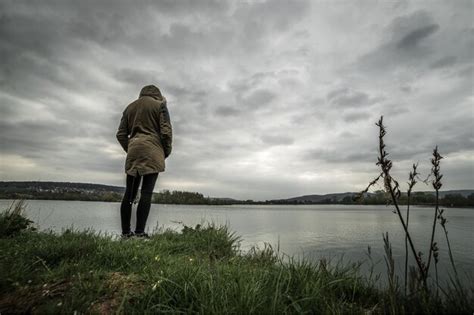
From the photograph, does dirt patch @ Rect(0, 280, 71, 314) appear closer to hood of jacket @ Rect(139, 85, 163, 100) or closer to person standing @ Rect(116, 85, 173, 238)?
person standing @ Rect(116, 85, 173, 238)

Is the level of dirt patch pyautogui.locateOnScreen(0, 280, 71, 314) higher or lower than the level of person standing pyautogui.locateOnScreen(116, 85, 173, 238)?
lower

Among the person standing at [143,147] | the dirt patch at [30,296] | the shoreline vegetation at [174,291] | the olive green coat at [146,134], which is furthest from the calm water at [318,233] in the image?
the dirt patch at [30,296]

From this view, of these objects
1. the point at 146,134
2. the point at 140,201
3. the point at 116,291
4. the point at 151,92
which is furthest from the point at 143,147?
the point at 116,291

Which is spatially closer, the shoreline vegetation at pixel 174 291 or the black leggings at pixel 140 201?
the shoreline vegetation at pixel 174 291

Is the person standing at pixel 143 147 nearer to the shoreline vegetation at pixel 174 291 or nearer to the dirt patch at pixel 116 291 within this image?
the shoreline vegetation at pixel 174 291

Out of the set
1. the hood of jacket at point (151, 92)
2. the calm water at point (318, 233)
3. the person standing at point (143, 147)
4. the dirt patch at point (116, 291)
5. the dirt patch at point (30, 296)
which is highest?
the hood of jacket at point (151, 92)

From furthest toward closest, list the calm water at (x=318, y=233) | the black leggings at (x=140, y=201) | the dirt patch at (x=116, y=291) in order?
the calm water at (x=318, y=233), the black leggings at (x=140, y=201), the dirt patch at (x=116, y=291)

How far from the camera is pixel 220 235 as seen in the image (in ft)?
19.3

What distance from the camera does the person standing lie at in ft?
15.0

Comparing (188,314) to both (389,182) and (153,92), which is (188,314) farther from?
(153,92)

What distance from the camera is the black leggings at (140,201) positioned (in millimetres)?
4566

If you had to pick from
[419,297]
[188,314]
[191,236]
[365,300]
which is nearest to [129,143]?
[191,236]

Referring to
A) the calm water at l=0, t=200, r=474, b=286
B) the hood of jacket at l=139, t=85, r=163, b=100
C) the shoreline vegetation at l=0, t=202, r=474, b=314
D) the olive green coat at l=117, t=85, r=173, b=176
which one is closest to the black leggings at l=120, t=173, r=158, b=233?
the olive green coat at l=117, t=85, r=173, b=176

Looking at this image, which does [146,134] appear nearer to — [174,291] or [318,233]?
[174,291]
